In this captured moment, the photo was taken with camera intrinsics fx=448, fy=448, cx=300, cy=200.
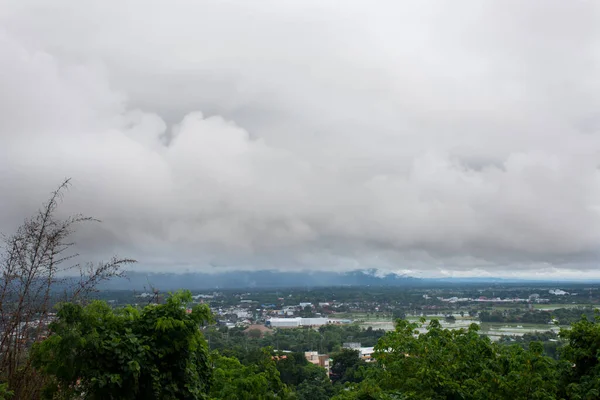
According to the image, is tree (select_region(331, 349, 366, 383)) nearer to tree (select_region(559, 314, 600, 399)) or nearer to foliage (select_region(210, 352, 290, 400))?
foliage (select_region(210, 352, 290, 400))

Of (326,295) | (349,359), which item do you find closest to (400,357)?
(349,359)

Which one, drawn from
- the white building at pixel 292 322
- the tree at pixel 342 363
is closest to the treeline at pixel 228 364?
the tree at pixel 342 363

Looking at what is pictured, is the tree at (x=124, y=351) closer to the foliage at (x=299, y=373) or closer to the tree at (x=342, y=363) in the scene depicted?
the foliage at (x=299, y=373)

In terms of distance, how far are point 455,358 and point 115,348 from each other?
726cm

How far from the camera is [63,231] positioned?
7246mm

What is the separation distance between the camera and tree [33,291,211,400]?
5.66 metres

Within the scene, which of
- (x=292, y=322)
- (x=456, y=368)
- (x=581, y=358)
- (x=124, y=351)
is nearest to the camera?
(x=124, y=351)

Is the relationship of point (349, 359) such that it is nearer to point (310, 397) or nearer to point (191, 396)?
point (310, 397)

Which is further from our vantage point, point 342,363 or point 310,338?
point 310,338

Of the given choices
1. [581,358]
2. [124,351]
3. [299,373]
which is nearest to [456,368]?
[581,358]

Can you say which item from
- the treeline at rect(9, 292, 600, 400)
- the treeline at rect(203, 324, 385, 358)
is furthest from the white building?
the treeline at rect(9, 292, 600, 400)

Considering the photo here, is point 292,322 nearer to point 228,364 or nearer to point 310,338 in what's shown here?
point 310,338

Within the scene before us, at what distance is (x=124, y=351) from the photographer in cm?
591

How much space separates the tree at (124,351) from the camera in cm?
566
